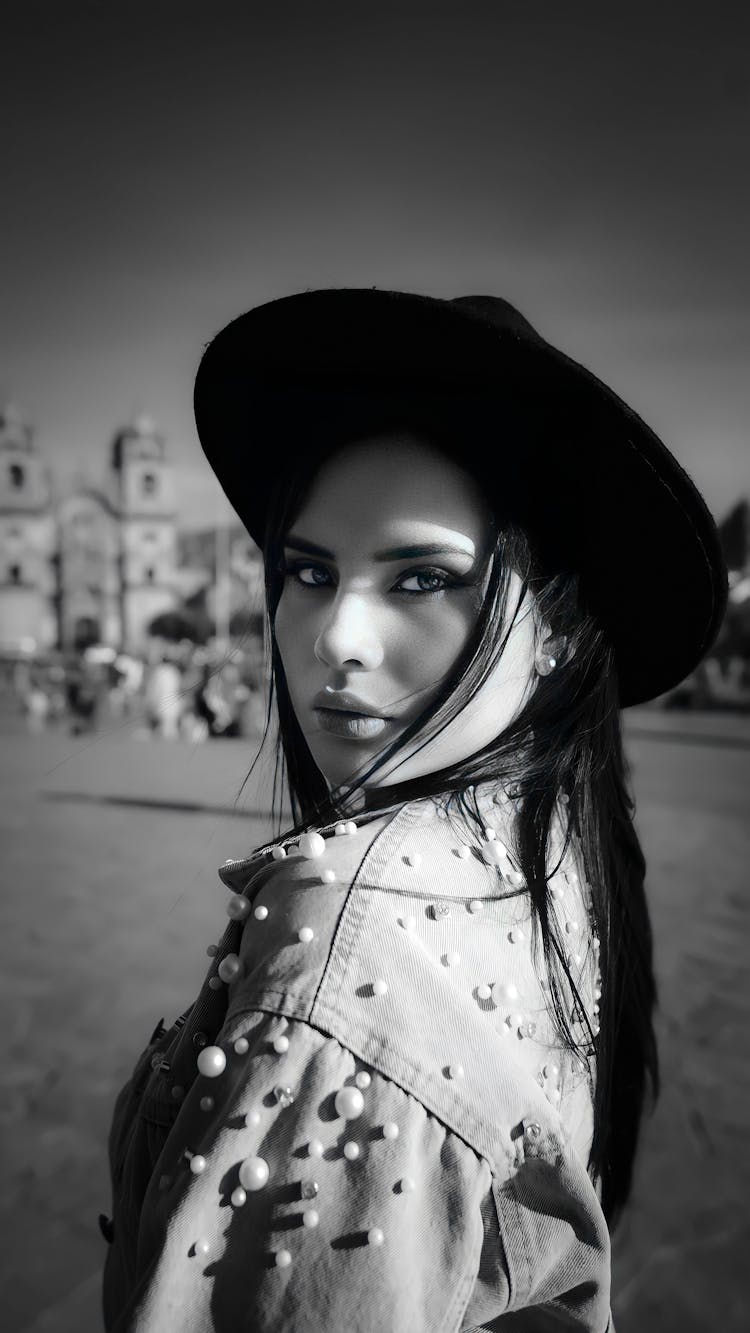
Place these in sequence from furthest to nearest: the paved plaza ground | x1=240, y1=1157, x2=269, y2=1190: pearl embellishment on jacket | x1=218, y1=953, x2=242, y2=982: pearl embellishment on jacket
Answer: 1. the paved plaza ground
2. x1=218, y1=953, x2=242, y2=982: pearl embellishment on jacket
3. x1=240, y1=1157, x2=269, y2=1190: pearl embellishment on jacket

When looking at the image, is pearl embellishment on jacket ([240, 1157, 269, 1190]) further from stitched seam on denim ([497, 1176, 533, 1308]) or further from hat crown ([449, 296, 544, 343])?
hat crown ([449, 296, 544, 343])

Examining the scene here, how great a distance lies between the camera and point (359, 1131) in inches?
29.5

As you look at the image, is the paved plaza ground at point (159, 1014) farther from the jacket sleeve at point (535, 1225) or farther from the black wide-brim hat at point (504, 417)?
the jacket sleeve at point (535, 1225)

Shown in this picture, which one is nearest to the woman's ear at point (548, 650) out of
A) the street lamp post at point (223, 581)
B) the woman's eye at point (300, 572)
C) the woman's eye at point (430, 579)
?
the woman's eye at point (430, 579)

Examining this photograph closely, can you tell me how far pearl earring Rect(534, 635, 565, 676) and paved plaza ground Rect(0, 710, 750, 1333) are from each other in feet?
2.53

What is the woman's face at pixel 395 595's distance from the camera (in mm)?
1017

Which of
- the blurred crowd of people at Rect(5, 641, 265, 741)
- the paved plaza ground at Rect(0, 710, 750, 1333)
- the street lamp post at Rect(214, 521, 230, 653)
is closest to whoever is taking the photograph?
the paved plaza ground at Rect(0, 710, 750, 1333)

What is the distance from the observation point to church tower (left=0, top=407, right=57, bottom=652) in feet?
170

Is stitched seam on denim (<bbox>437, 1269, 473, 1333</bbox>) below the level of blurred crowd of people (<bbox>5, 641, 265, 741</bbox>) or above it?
above

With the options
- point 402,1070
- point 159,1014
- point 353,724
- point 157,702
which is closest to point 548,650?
point 353,724

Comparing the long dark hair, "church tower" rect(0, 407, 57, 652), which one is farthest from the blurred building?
the long dark hair

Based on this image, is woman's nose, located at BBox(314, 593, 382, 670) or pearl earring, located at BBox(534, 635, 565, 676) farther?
pearl earring, located at BBox(534, 635, 565, 676)

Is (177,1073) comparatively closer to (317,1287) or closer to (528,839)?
(317,1287)

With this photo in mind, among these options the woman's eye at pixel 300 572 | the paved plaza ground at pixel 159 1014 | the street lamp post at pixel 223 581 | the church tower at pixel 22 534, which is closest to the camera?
the woman's eye at pixel 300 572
